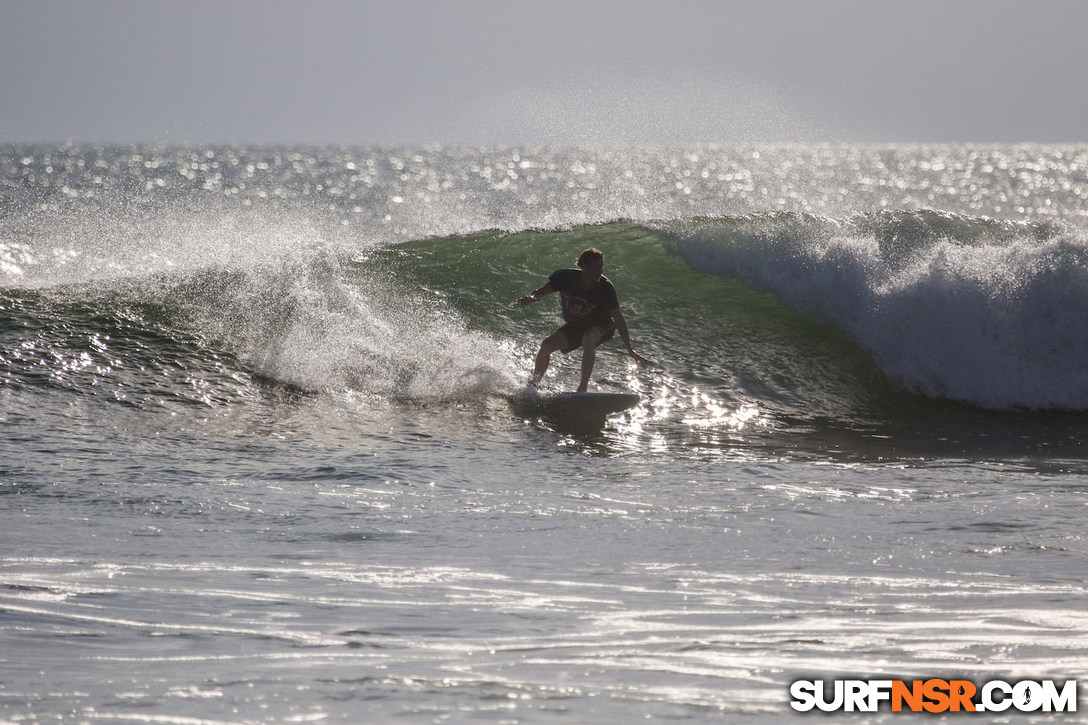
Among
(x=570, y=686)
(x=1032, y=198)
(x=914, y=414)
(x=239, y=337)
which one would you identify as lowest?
(x=570, y=686)

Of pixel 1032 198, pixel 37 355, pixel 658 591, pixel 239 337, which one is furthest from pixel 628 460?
pixel 1032 198

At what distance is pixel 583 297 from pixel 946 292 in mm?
4546

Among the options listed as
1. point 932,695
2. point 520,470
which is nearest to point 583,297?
point 520,470

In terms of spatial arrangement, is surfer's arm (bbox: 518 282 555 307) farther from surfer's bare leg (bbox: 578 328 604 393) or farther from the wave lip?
the wave lip

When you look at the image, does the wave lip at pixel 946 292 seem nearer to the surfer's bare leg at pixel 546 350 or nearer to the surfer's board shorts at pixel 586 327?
the surfer's board shorts at pixel 586 327

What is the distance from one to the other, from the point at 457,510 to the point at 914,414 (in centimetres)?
574

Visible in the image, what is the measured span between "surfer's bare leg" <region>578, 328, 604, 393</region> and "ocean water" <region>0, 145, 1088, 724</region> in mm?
474

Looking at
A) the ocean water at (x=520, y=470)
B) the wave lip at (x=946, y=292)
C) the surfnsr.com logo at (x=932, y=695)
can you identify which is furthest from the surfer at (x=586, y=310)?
the surfnsr.com logo at (x=932, y=695)

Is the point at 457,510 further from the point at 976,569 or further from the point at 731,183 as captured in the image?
the point at 731,183

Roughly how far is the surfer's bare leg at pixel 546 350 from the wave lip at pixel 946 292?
3.73m

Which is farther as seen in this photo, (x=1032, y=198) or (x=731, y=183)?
(x=731, y=183)

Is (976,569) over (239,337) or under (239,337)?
→ under

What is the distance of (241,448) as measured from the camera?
7.05 m

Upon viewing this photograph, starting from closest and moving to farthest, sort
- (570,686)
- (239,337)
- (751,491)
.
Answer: (570,686)
(751,491)
(239,337)
